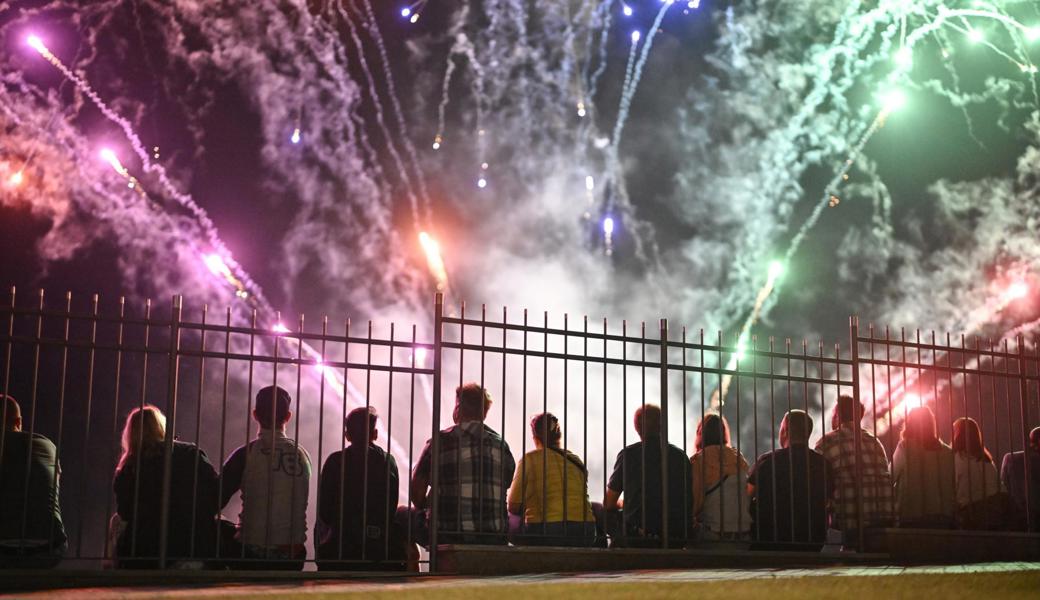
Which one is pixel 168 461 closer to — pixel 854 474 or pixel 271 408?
pixel 271 408

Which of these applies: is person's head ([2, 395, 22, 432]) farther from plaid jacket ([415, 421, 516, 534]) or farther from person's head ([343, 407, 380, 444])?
plaid jacket ([415, 421, 516, 534])

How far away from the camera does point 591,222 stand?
2391 cm

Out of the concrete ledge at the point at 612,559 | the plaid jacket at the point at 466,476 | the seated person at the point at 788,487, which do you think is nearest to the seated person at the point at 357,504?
the plaid jacket at the point at 466,476

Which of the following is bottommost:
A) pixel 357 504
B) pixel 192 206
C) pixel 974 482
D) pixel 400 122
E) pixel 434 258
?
pixel 357 504

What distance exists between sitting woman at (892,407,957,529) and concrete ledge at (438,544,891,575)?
68 cm

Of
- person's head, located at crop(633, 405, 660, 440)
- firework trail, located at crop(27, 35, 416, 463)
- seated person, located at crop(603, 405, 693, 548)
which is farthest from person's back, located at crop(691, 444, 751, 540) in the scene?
firework trail, located at crop(27, 35, 416, 463)

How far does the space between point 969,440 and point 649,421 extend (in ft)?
10.1

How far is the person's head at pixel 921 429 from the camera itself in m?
10.1

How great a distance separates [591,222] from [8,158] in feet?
36.0

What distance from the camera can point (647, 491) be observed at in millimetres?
9305

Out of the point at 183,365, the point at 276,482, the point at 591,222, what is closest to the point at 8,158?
the point at 183,365

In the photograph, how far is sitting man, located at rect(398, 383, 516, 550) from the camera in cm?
850

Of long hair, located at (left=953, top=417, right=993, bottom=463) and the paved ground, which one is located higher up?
long hair, located at (left=953, top=417, right=993, bottom=463)

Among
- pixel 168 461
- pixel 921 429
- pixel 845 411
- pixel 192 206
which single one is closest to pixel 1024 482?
pixel 921 429
